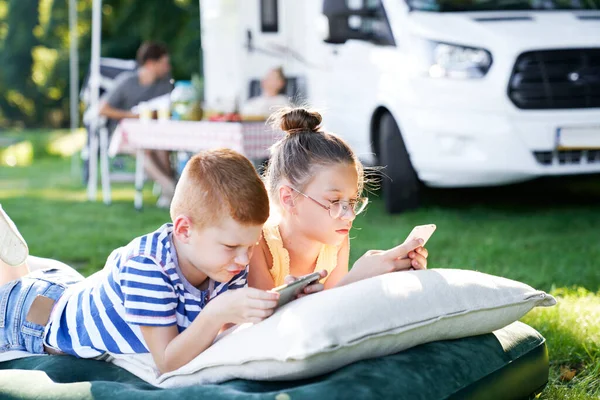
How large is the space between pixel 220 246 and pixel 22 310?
945 mm

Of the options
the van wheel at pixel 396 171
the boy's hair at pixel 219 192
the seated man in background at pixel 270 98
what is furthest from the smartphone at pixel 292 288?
the seated man in background at pixel 270 98

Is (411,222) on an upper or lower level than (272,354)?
lower

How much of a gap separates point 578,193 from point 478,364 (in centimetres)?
678

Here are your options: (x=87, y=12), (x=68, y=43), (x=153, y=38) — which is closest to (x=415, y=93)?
(x=153, y=38)

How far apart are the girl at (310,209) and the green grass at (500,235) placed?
0.85m

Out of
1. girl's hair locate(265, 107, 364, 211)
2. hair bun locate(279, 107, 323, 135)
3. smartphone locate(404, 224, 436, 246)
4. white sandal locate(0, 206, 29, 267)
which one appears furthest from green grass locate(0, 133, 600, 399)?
white sandal locate(0, 206, 29, 267)

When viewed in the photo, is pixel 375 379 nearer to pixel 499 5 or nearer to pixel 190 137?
pixel 499 5

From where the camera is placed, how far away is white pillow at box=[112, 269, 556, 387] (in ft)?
8.15

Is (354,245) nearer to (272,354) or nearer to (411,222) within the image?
(411,222)

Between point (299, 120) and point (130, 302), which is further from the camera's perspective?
point (299, 120)

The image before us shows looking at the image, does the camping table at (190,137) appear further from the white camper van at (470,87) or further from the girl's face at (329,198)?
the girl's face at (329,198)

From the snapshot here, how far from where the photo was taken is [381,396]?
240 centimetres

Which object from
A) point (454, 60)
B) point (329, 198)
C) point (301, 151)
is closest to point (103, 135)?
point (454, 60)

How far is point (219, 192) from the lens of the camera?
267 centimetres
